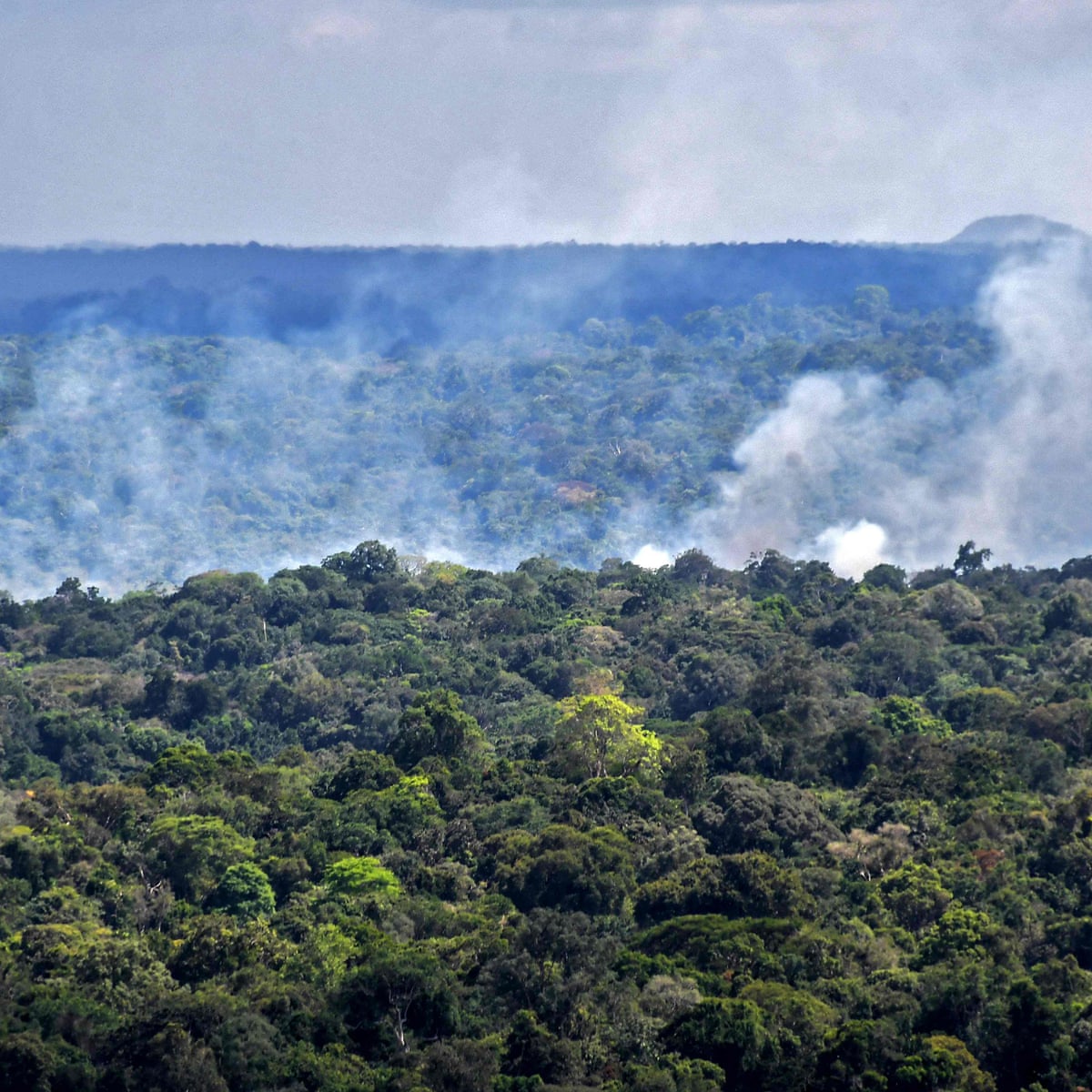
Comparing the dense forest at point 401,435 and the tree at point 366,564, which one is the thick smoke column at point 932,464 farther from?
the tree at point 366,564

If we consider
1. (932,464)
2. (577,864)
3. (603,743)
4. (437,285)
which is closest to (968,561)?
(932,464)

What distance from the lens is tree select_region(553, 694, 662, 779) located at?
6147 centimetres

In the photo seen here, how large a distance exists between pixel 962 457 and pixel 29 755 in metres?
74.6

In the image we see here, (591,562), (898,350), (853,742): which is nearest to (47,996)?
(853,742)

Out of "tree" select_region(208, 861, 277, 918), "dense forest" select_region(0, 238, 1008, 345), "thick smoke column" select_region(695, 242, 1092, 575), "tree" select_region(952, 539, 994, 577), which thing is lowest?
"tree" select_region(208, 861, 277, 918)

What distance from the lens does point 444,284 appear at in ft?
582

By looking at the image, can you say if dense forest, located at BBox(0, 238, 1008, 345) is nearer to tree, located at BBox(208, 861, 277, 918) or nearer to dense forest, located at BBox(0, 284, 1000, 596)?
dense forest, located at BBox(0, 284, 1000, 596)

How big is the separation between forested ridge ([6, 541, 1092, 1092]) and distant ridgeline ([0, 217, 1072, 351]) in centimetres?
7852

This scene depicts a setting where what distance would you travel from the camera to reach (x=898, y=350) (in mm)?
148375

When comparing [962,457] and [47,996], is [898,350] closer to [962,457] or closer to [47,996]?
[962,457]

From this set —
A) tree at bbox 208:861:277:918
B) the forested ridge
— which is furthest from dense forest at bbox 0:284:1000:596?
tree at bbox 208:861:277:918

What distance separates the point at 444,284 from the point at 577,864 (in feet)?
423

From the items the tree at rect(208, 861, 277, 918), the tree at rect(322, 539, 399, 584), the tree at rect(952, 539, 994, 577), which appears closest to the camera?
the tree at rect(208, 861, 277, 918)

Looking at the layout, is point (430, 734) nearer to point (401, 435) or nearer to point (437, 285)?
point (401, 435)
